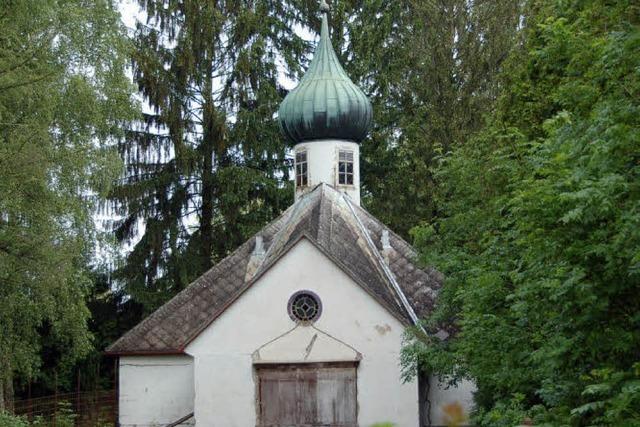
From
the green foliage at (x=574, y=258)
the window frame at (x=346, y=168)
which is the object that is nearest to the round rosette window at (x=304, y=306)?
the window frame at (x=346, y=168)

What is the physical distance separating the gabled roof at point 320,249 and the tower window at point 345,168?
1.47 ft

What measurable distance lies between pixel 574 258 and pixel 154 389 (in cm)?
1333

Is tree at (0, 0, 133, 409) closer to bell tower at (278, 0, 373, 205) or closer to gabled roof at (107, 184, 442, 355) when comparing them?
gabled roof at (107, 184, 442, 355)

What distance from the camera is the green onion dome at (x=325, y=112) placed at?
2409 cm

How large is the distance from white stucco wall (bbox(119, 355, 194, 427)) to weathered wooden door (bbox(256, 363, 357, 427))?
274 centimetres

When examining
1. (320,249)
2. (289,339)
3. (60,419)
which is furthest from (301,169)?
(60,419)

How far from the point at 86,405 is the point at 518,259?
56.0 ft

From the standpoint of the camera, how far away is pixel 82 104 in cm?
2027

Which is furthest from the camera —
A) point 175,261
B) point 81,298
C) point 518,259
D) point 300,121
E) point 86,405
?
point 175,261

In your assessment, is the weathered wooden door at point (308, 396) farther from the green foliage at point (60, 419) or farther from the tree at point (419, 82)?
the tree at point (419, 82)

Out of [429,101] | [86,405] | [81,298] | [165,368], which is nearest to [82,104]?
[81,298]

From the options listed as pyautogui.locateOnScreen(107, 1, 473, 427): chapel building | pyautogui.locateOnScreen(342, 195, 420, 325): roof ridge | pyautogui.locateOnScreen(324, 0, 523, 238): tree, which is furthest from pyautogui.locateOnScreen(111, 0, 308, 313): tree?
pyautogui.locateOnScreen(107, 1, 473, 427): chapel building

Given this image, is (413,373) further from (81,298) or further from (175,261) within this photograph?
(175,261)

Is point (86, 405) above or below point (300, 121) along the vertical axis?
below
